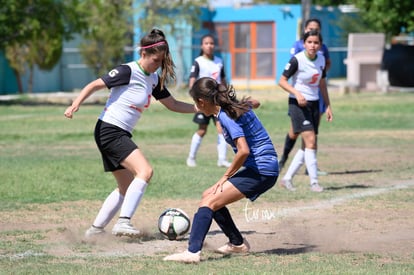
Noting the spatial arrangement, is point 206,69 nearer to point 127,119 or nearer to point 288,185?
point 288,185

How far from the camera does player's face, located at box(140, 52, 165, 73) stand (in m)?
8.11

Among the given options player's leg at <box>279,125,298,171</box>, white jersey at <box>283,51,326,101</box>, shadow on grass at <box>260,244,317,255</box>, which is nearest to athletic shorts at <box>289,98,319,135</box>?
white jersey at <box>283,51,326,101</box>

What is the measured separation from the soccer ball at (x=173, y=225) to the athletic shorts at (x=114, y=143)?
2.20ft

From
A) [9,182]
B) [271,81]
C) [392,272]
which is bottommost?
[271,81]

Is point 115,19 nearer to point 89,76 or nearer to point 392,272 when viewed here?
point 89,76

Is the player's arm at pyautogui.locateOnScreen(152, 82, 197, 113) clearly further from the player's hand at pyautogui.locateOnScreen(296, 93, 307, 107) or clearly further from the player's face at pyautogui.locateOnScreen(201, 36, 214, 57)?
the player's face at pyautogui.locateOnScreen(201, 36, 214, 57)

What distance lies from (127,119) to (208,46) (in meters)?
5.80

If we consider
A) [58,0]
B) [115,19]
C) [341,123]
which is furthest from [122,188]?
[115,19]

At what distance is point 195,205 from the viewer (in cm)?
1039

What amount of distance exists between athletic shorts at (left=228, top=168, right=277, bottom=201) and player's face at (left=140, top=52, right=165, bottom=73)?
1413 millimetres

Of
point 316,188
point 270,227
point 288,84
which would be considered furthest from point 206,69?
point 270,227

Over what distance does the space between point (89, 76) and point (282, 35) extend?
31.6 feet

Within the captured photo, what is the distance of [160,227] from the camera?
26.3 feet

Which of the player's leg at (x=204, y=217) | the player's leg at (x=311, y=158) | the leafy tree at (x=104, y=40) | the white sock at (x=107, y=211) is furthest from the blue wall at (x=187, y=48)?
the player's leg at (x=204, y=217)
